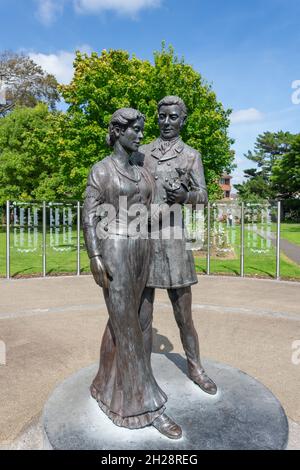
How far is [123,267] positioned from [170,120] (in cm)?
148

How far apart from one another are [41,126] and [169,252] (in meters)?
29.8

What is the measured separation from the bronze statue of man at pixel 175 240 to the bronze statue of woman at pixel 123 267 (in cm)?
29

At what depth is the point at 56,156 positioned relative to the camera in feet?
66.1

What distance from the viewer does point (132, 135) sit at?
9.76 feet

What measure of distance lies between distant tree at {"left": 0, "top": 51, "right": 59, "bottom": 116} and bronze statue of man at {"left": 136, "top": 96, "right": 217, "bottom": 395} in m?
40.3

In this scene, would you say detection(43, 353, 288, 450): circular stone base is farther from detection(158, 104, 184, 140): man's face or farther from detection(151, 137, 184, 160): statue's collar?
detection(158, 104, 184, 140): man's face

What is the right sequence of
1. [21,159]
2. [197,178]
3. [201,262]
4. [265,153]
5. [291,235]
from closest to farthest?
[197,178], [201,262], [21,159], [291,235], [265,153]

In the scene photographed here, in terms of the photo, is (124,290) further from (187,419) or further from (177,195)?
(187,419)

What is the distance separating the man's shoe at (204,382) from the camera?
3502 mm

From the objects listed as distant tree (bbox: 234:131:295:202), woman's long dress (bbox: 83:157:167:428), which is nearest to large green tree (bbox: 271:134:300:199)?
distant tree (bbox: 234:131:295:202)

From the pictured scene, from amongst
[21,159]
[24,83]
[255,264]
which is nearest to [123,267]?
[255,264]

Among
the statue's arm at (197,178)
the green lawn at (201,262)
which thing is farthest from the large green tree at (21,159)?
the statue's arm at (197,178)

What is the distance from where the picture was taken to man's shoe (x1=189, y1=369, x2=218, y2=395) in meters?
3.50
